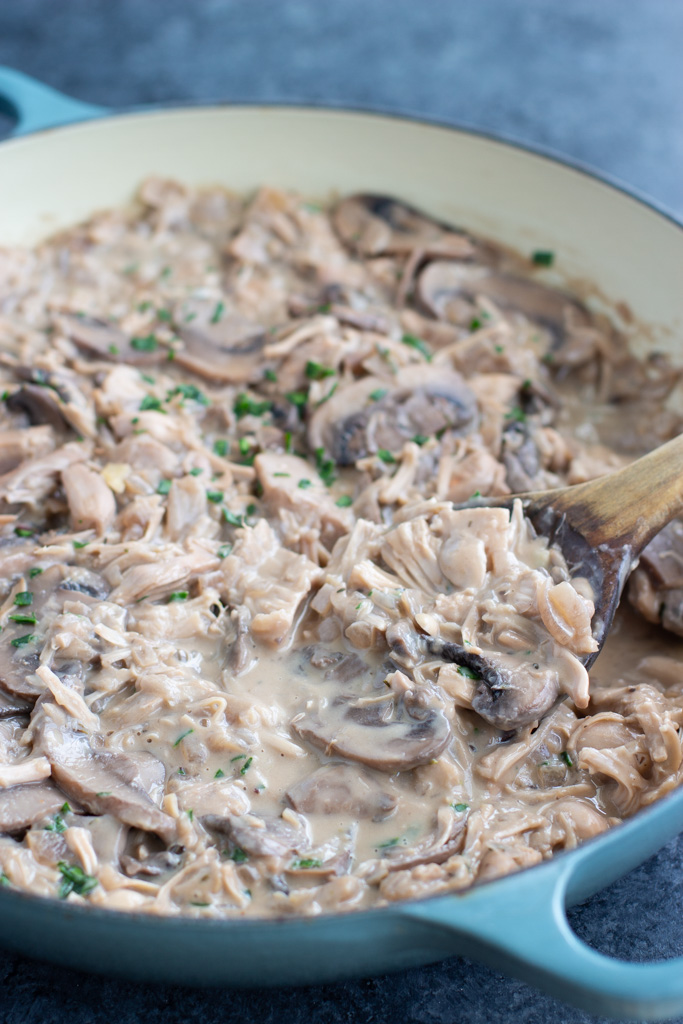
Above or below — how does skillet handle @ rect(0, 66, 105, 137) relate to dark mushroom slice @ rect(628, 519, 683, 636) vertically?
above

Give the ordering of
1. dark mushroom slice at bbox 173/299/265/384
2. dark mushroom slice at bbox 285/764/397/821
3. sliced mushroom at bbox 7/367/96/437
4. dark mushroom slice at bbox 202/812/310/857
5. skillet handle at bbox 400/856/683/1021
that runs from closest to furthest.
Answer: skillet handle at bbox 400/856/683/1021, dark mushroom slice at bbox 202/812/310/857, dark mushroom slice at bbox 285/764/397/821, sliced mushroom at bbox 7/367/96/437, dark mushroom slice at bbox 173/299/265/384

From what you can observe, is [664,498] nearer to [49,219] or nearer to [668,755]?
[668,755]

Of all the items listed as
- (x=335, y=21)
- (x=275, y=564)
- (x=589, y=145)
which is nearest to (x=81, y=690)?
(x=275, y=564)

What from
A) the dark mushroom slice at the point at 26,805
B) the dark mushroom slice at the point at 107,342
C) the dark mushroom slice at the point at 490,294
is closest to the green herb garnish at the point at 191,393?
the dark mushroom slice at the point at 107,342

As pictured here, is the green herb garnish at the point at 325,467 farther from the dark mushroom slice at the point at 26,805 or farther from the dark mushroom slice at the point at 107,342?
the dark mushroom slice at the point at 26,805

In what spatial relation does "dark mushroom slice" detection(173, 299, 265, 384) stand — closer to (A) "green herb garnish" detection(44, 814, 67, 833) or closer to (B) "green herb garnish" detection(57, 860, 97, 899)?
(A) "green herb garnish" detection(44, 814, 67, 833)

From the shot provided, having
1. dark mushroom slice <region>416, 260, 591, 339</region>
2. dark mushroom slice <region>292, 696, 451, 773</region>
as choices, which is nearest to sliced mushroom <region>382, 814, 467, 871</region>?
dark mushroom slice <region>292, 696, 451, 773</region>

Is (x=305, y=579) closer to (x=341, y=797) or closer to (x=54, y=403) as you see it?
(x=341, y=797)
